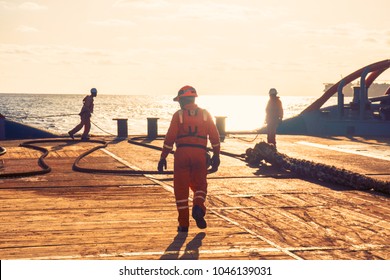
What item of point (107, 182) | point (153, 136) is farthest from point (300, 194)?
point (153, 136)

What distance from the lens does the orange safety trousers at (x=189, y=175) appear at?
8133 millimetres

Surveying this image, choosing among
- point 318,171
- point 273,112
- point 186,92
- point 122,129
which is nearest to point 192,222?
point 186,92

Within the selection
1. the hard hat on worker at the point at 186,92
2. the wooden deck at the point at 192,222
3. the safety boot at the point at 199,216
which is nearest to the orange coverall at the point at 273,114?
the wooden deck at the point at 192,222

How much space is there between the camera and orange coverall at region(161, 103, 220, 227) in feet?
26.8

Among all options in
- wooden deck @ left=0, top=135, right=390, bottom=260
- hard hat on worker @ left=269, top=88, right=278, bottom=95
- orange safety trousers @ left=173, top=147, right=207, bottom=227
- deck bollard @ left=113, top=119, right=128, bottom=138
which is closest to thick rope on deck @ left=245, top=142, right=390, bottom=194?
wooden deck @ left=0, top=135, right=390, bottom=260

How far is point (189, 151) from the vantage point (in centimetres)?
818

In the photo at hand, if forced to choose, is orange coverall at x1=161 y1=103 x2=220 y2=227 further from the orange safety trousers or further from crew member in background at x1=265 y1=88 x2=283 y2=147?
crew member in background at x1=265 y1=88 x2=283 y2=147

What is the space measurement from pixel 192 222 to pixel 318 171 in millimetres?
5105

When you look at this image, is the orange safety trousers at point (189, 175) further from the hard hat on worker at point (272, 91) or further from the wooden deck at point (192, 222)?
the hard hat on worker at point (272, 91)

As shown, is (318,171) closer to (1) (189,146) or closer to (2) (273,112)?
(1) (189,146)

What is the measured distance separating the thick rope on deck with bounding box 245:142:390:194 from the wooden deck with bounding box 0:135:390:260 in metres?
0.19

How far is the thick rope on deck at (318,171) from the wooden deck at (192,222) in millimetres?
189

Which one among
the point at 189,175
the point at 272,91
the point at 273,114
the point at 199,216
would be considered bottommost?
the point at 199,216

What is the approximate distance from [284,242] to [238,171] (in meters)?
7.33
